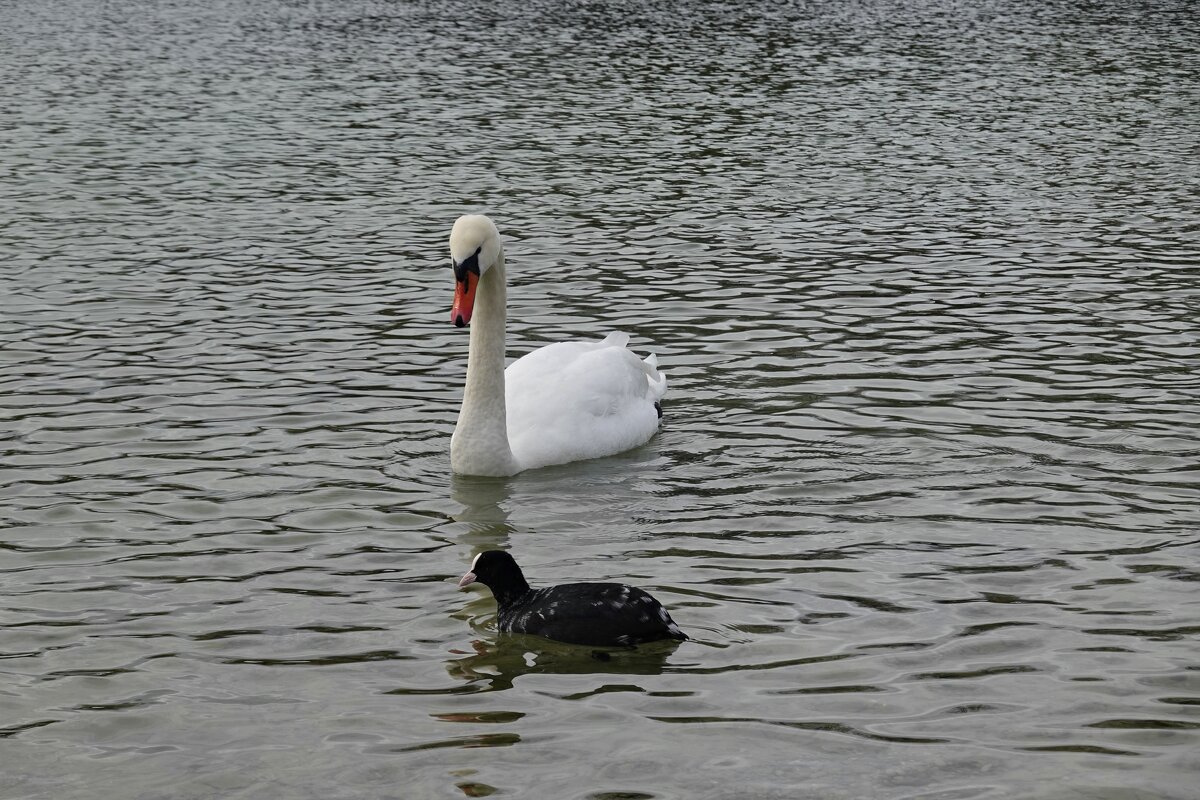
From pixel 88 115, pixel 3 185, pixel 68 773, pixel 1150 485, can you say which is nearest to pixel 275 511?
pixel 68 773

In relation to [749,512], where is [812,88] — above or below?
above

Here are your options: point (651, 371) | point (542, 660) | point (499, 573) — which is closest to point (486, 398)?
point (651, 371)

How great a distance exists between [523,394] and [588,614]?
4.08 metres

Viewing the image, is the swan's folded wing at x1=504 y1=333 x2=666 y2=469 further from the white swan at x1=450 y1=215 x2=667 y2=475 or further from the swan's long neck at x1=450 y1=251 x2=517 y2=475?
the swan's long neck at x1=450 y1=251 x2=517 y2=475

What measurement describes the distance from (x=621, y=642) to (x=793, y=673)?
84 centimetres

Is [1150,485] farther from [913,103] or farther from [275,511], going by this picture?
[913,103]

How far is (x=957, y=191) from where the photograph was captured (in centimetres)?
2214

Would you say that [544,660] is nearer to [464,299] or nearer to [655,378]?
[464,299]

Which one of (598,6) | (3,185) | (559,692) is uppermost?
(598,6)

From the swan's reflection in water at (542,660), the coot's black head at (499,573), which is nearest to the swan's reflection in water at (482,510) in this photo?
the coot's black head at (499,573)

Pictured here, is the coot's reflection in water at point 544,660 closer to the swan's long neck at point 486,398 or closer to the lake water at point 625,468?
the lake water at point 625,468

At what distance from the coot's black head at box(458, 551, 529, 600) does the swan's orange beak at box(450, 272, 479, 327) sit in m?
2.80

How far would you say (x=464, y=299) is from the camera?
10984 millimetres

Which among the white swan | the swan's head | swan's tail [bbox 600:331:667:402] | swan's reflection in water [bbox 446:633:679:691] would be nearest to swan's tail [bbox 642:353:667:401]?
swan's tail [bbox 600:331:667:402]
